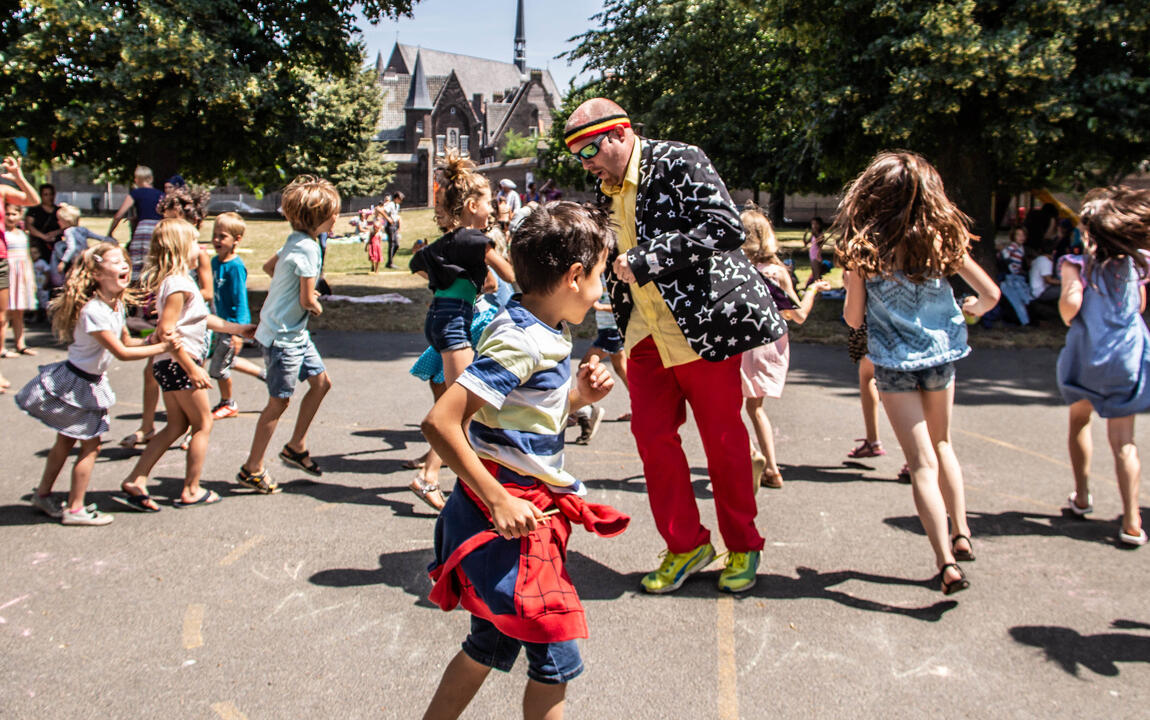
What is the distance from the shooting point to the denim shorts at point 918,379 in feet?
12.9

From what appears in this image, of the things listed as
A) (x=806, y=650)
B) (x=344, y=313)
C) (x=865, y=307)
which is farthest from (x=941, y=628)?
(x=344, y=313)

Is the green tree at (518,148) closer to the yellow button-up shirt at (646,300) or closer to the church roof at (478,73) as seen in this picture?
the church roof at (478,73)

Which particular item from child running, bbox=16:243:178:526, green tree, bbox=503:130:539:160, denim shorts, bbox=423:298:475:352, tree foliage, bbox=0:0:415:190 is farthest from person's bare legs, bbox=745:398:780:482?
green tree, bbox=503:130:539:160

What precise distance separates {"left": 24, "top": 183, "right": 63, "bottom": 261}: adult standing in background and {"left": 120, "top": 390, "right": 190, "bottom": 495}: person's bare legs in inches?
331

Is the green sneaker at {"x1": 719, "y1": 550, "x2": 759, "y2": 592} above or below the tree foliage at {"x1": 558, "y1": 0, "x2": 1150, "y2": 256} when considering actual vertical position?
below

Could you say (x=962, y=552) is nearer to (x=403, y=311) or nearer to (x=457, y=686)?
(x=457, y=686)

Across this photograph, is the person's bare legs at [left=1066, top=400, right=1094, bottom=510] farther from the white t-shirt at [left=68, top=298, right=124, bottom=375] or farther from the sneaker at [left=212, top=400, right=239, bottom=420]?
the sneaker at [left=212, top=400, right=239, bottom=420]

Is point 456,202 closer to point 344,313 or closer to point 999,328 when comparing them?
point 344,313

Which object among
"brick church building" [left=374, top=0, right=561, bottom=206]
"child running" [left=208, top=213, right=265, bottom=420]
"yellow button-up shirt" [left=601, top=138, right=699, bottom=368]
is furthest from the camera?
"brick church building" [left=374, top=0, right=561, bottom=206]

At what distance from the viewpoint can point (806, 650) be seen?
3434mm

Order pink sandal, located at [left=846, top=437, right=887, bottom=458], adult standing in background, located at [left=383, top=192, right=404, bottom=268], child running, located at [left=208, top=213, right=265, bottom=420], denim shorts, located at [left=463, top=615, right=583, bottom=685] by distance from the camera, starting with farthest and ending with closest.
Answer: adult standing in background, located at [left=383, top=192, right=404, bottom=268] → child running, located at [left=208, top=213, right=265, bottom=420] → pink sandal, located at [left=846, top=437, right=887, bottom=458] → denim shorts, located at [left=463, top=615, right=583, bottom=685]

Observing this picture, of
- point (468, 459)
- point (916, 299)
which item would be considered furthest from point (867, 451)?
point (468, 459)

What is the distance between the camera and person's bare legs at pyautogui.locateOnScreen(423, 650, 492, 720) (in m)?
2.42

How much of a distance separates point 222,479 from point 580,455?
7.54 feet
